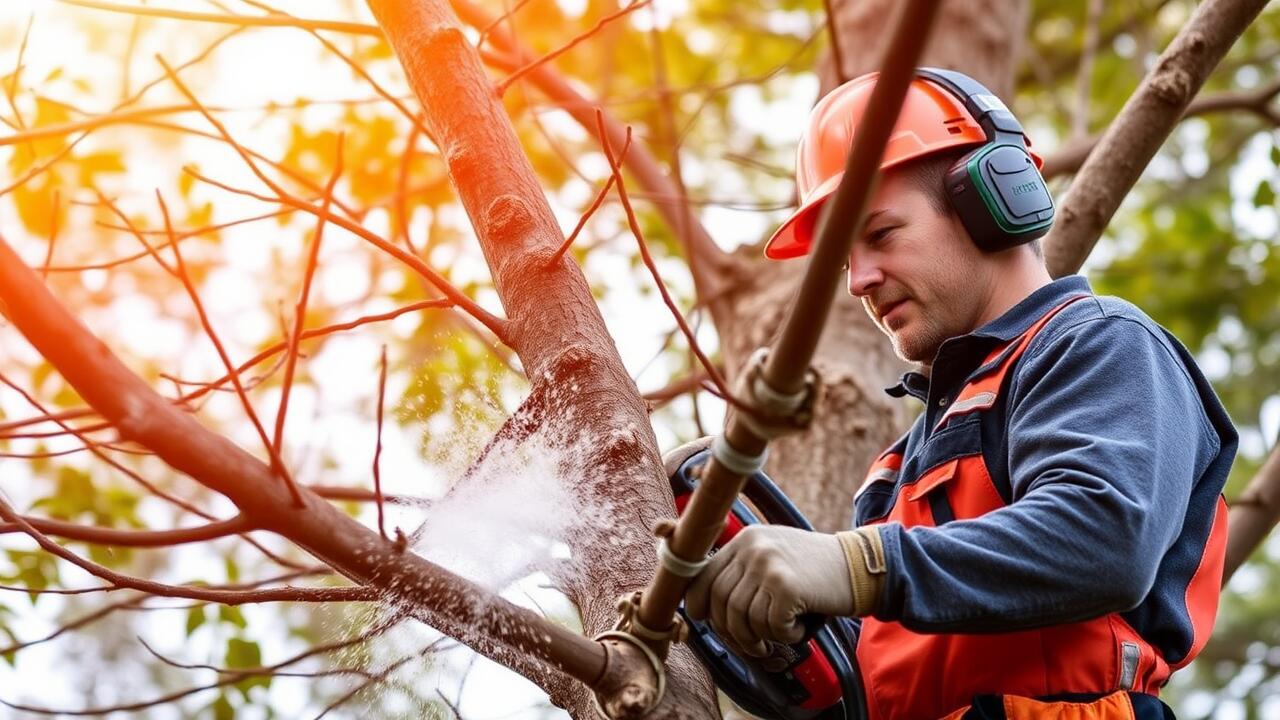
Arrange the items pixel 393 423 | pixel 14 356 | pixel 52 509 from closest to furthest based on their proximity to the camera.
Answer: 1. pixel 393 423
2. pixel 52 509
3. pixel 14 356

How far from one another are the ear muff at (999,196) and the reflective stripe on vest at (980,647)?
0.66ft

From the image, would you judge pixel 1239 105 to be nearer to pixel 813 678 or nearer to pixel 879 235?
pixel 879 235

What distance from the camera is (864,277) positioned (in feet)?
6.54

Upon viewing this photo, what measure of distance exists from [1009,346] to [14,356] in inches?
212

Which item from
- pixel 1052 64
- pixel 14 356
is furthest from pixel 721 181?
pixel 14 356

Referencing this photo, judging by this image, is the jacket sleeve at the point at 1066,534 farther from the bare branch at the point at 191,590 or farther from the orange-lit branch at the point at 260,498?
the bare branch at the point at 191,590

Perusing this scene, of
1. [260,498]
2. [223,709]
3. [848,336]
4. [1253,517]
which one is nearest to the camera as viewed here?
[260,498]

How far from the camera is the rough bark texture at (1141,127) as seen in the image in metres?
2.43

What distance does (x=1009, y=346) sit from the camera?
1788 mm

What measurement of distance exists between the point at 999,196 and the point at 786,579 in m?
0.86

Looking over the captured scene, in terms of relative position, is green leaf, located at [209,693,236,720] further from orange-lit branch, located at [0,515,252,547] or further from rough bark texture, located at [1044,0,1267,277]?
rough bark texture, located at [1044,0,1267,277]

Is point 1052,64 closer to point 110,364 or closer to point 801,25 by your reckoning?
point 801,25

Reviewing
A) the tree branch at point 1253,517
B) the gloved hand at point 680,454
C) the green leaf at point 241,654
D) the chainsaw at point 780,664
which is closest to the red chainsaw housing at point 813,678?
the chainsaw at point 780,664

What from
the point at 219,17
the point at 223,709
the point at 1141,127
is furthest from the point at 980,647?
the point at 223,709
